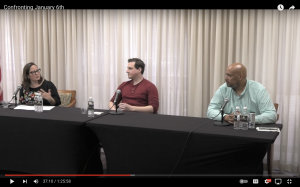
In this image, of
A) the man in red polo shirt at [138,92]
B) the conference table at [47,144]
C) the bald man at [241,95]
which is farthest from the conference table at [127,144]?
the man in red polo shirt at [138,92]

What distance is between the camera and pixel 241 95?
327cm

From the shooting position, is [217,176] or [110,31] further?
[110,31]

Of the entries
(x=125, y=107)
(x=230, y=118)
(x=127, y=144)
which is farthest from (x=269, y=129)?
(x=125, y=107)

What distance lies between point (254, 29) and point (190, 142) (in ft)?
7.05

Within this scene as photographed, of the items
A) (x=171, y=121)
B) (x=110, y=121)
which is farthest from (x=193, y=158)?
(x=110, y=121)

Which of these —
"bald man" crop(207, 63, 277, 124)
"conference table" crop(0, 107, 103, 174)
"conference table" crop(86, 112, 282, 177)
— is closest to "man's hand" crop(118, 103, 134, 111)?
"conference table" crop(0, 107, 103, 174)

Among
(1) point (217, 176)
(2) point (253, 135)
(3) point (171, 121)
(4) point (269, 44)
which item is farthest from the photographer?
(4) point (269, 44)

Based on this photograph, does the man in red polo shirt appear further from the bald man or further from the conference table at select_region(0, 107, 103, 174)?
the bald man

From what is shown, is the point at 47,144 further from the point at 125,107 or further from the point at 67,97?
the point at 67,97

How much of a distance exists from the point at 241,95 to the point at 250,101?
0.10m

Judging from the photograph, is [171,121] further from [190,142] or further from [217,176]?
[217,176]

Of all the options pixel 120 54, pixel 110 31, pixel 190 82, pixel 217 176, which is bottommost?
pixel 217 176

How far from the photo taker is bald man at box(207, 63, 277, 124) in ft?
10.3

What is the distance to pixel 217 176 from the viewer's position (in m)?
2.69
